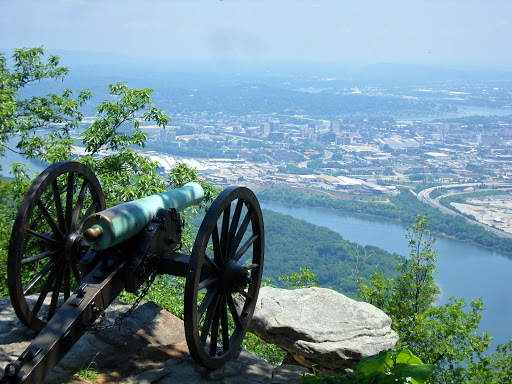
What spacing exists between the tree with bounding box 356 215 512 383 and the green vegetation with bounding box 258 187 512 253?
2995cm

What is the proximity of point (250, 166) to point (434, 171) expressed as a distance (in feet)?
72.5

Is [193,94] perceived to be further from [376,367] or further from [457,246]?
[376,367]

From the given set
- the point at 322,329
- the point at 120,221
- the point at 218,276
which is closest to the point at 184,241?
the point at 322,329

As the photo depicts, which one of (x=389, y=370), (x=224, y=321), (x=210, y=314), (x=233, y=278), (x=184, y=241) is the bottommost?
(x=184, y=241)

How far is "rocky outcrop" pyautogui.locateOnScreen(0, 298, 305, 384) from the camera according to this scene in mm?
4211

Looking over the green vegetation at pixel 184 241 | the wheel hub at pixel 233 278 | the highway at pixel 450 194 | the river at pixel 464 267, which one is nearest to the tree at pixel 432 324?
the green vegetation at pixel 184 241

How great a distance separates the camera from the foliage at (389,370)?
296 cm

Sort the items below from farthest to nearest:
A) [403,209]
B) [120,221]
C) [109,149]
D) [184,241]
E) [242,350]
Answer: [403,209] < [109,149] < [184,241] < [242,350] < [120,221]

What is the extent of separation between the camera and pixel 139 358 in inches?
181

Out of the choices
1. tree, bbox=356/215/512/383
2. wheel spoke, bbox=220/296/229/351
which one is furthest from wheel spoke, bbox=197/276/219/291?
tree, bbox=356/215/512/383

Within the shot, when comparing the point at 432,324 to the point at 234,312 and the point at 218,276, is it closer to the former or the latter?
the point at 234,312

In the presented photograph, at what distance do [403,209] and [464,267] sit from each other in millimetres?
13917

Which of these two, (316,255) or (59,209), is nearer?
(59,209)

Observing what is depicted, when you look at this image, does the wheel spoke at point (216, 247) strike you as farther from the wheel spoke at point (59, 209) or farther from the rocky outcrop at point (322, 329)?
the rocky outcrop at point (322, 329)
